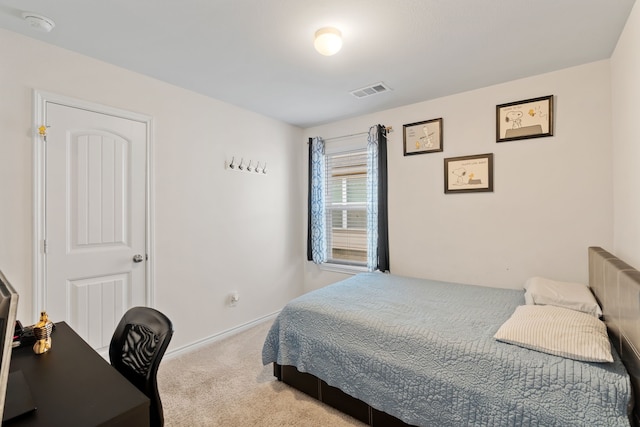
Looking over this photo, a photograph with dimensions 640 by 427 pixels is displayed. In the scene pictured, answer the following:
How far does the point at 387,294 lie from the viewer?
248cm

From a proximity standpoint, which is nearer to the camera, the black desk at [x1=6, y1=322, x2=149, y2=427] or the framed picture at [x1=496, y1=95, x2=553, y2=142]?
the black desk at [x1=6, y1=322, x2=149, y2=427]

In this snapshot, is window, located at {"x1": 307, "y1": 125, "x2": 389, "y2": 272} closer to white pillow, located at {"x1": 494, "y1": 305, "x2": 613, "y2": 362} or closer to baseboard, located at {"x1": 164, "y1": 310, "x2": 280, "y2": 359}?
baseboard, located at {"x1": 164, "y1": 310, "x2": 280, "y2": 359}

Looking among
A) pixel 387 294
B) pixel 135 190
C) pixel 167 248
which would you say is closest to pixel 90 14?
pixel 135 190

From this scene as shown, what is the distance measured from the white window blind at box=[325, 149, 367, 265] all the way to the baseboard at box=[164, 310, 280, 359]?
1.16 m

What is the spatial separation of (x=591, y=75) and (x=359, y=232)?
8.33 ft

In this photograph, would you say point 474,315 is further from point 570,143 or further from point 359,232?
point 359,232

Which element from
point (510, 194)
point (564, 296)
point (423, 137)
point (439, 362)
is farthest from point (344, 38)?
point (564, 296)

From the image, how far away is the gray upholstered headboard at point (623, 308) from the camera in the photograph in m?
1.24

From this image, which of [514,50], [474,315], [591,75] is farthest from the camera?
[591,75]

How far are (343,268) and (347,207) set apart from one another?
30.7 inches

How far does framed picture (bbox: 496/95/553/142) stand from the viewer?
249cm

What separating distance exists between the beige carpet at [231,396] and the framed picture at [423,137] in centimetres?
252

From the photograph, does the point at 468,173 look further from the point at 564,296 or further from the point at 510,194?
the point at 564,296

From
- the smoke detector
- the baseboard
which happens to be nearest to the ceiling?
the smoke detector
